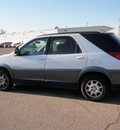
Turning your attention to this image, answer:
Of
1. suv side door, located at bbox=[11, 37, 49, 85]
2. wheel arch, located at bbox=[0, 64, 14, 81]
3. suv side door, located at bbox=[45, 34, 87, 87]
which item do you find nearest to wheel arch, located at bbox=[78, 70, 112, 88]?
suv side door, located at bbox=[45, 34, 87, 87]

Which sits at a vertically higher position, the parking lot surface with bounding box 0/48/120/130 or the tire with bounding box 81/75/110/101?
the tire with bounding box 81/75/110/101

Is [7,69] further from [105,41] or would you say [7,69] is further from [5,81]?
[105,41]

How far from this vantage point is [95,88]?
4.34 m

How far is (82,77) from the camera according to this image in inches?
176

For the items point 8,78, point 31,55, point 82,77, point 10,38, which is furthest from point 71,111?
point 10,38

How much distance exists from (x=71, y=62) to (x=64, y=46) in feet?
1.69

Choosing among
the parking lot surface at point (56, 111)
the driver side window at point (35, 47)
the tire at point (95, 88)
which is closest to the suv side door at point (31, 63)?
the driver side window at point (35, 47)

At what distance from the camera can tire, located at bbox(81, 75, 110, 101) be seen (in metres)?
4.25

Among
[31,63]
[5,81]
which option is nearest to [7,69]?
[5,81]

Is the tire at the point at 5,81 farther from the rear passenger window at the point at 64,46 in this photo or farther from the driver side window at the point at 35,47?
the rear passenger window at the point at 64,46

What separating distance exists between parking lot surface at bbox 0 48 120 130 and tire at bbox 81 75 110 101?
16 centimetres

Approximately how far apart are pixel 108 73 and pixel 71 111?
1261 mm

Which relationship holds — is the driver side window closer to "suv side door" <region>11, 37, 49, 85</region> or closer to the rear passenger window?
"suv side door" <region>11, 37, 49, 85</region>

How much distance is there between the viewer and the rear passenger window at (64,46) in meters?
4.49
